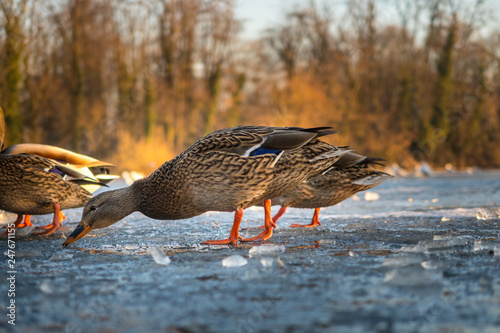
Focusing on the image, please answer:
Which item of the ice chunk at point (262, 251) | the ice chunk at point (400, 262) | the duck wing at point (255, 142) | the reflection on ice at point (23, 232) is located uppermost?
the duck wing at point (255, 142)

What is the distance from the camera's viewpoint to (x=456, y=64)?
24578mm

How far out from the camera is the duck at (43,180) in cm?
416

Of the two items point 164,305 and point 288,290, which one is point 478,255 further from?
point 164,305

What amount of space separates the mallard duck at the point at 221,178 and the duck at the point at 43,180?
2.90ft

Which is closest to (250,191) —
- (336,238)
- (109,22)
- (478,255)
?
(336,238)

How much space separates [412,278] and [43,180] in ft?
10.3

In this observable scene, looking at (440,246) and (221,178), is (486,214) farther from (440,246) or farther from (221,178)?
(221,178)

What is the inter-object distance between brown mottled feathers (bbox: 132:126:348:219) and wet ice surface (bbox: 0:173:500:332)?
29 centimetres

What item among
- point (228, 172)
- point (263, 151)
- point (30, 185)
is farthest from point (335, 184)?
point (30, 185)

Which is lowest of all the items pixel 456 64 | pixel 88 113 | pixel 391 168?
pixel 391 168

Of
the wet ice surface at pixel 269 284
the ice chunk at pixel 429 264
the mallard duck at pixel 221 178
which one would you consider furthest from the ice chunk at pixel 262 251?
the ice chunk at pixel 429 264

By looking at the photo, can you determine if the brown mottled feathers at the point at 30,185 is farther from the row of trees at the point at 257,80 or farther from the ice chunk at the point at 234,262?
the row of trees at the point at 257,80

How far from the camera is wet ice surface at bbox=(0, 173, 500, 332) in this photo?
5.36 feet

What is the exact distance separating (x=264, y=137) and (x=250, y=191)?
0.38m
